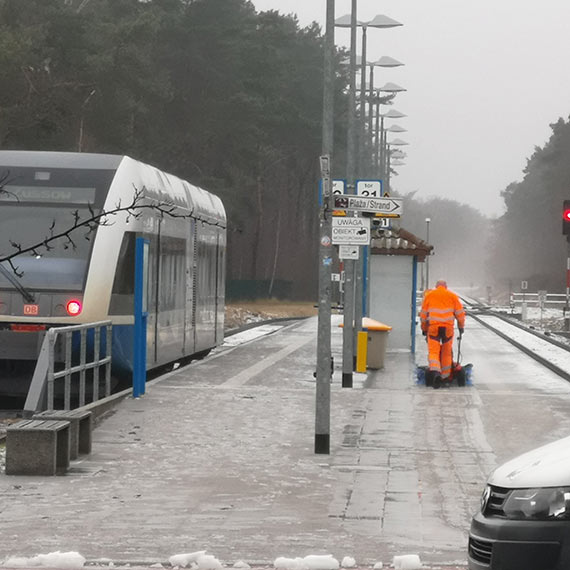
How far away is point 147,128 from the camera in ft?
215

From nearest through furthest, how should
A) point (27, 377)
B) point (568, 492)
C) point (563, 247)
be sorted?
1. point (568, 492)
2. point (27, 377)
3. point (563, 247)

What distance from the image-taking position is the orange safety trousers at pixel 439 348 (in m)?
23.9

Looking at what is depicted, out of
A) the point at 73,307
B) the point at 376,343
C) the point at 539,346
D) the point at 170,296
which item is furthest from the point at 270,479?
the point at 539,346

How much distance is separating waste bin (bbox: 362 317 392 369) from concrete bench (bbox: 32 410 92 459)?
13.3 metres

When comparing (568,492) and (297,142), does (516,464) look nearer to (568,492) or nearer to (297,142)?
(568,492)

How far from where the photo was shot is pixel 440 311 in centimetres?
2411

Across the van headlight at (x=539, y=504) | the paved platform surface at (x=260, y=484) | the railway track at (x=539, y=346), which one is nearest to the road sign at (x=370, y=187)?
the paved platform surface at (x=260, y=484)

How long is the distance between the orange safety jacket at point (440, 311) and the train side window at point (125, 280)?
5470 mm

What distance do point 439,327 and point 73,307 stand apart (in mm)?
6638

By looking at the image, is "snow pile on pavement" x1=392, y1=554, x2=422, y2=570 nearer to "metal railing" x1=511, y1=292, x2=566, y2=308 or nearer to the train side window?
the train side window

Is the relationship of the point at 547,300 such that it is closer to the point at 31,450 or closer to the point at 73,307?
the point at 73,307

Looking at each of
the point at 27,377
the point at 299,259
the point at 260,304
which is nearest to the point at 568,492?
the point at 27,377

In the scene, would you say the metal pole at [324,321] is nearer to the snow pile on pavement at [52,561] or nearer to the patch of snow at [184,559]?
the patch of snow at [184,559]

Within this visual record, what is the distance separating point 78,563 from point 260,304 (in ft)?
249
